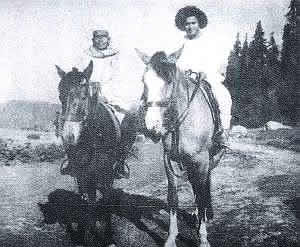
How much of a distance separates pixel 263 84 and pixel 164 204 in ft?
38.2

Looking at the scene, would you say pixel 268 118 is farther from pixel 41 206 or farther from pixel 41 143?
pixel 41 206

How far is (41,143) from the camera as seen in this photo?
11477mm

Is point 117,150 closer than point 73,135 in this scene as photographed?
No

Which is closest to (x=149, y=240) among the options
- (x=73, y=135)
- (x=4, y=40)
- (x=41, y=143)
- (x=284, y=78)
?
(x=73, y=135)

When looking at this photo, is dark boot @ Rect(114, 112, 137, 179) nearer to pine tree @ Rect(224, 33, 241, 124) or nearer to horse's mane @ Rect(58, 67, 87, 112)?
horse's mane @ Rect(58, 67, 87, 112)

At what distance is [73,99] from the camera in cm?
471

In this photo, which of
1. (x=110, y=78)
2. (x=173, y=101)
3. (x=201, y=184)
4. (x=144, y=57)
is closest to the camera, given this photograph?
(x=144, y=57)

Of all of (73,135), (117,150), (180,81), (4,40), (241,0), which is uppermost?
(241,0)

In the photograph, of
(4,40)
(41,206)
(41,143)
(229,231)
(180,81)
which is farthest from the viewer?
(41,143)

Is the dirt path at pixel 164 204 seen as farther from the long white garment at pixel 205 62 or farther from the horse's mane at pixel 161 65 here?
the horse's mane at pixel 161 65

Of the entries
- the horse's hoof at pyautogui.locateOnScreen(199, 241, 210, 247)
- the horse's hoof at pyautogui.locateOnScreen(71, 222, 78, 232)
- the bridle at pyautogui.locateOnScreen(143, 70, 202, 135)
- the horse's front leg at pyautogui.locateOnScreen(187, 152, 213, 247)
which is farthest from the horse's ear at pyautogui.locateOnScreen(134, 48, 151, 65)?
the horse's hoof at pyautogui.locateOnScreen(71, 222, 78, 232)

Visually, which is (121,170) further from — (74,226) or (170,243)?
(170,243)

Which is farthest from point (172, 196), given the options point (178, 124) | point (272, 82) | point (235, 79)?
point (235, 79)

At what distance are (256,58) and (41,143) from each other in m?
10.2
